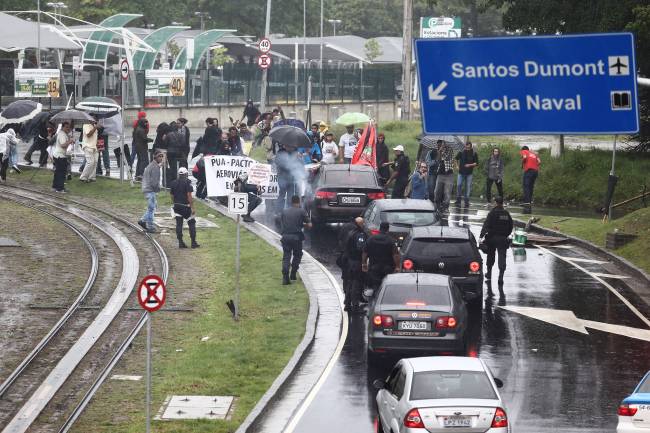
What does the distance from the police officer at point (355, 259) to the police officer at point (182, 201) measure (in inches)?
266

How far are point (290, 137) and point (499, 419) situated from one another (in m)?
22.3

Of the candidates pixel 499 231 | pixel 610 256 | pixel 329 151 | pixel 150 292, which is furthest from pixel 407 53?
pixel 150 292

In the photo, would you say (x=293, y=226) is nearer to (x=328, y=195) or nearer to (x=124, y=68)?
(x=328, y=195)

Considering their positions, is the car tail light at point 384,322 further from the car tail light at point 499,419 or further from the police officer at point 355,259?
the car tail light at point 499,419

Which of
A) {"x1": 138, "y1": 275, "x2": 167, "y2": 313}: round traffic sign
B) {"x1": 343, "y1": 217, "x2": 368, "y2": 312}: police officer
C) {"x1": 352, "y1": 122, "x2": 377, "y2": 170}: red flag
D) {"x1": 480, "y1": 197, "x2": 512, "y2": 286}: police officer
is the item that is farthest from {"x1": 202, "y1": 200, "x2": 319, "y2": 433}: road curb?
{"x1": 352, "y1": 122, "x2": 377, "y2": 170}: red flag

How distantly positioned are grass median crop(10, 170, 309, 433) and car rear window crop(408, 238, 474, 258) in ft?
7.81

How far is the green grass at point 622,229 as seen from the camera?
102ft

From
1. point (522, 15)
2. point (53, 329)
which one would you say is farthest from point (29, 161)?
point (53, 329)

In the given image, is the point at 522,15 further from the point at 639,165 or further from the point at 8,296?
the point at 8,296

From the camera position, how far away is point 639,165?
42781 millimetres

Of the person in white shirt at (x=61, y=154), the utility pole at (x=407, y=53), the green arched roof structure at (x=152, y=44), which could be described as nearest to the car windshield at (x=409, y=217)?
the person in white shirt at (x=61, y=154)

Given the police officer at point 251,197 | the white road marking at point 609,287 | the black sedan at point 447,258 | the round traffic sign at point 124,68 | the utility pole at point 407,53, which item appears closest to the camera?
the black sedan at point 447,258

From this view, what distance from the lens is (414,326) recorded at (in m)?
20.1

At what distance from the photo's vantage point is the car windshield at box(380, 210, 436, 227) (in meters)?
28.1
